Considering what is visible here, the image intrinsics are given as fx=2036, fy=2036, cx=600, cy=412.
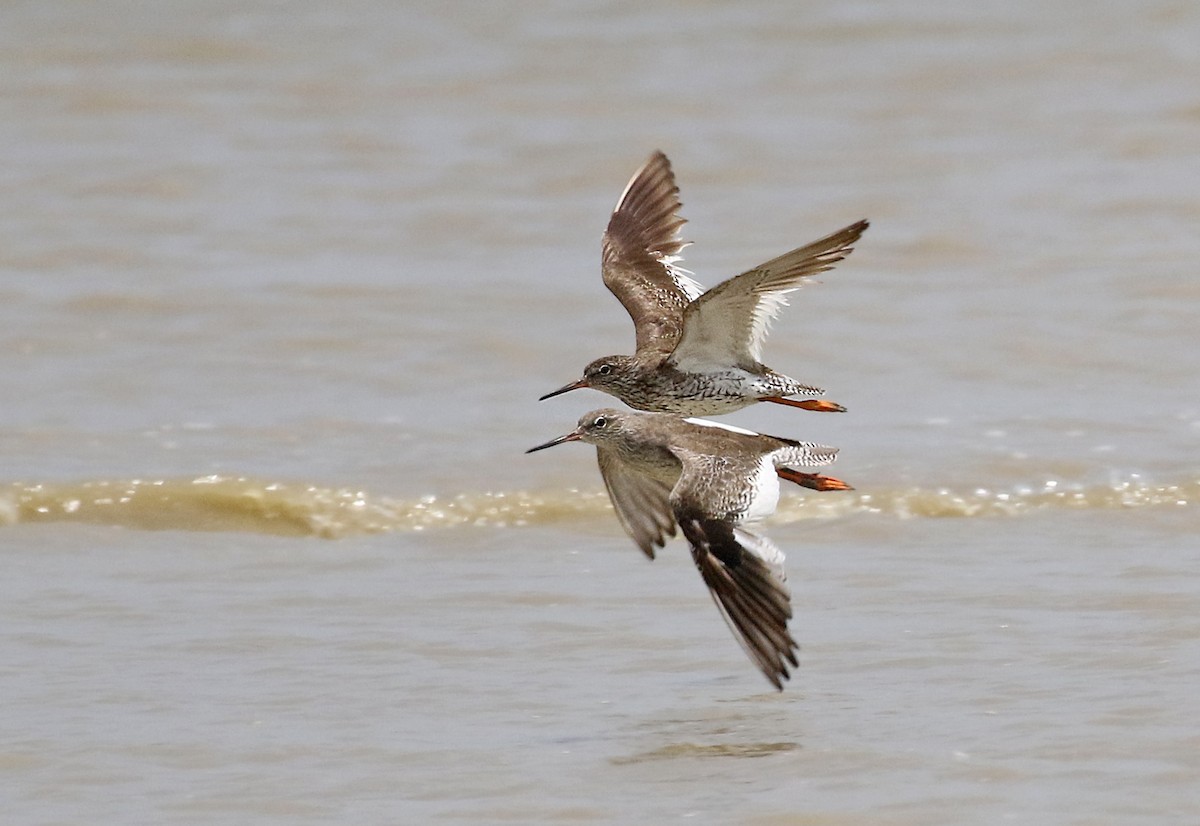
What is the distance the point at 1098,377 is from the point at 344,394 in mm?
3563

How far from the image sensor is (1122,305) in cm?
1037

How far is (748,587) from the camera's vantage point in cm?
559

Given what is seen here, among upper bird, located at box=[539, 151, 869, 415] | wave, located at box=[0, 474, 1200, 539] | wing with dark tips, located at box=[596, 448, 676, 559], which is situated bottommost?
wave, located at box=[0, 474, 1200, 539]

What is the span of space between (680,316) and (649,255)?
1.06 feet

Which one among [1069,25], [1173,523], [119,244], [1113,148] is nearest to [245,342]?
[119,244]

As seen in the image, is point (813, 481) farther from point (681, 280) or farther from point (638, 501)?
point (681, 280)

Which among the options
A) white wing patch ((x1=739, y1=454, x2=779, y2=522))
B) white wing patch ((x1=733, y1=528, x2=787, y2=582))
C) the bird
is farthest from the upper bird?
white wing patch ((x1=733, y1=528, x2=787, y2=582))

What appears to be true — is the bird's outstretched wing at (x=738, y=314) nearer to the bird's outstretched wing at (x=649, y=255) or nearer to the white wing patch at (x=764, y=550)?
the bird's outstretched wing at (x=649, y=255)

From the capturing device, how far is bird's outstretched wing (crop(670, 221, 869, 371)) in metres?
6.45

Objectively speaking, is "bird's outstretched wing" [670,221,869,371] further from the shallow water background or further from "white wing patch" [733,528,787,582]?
"white wing patch" [733,528,787,582]

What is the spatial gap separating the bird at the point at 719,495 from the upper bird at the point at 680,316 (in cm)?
15

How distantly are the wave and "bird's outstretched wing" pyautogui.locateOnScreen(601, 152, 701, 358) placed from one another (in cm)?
96

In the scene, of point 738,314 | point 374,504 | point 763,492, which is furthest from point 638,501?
point 374,504

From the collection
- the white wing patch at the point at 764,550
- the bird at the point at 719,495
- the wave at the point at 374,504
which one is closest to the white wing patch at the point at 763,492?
the bird at the point at 719,495
